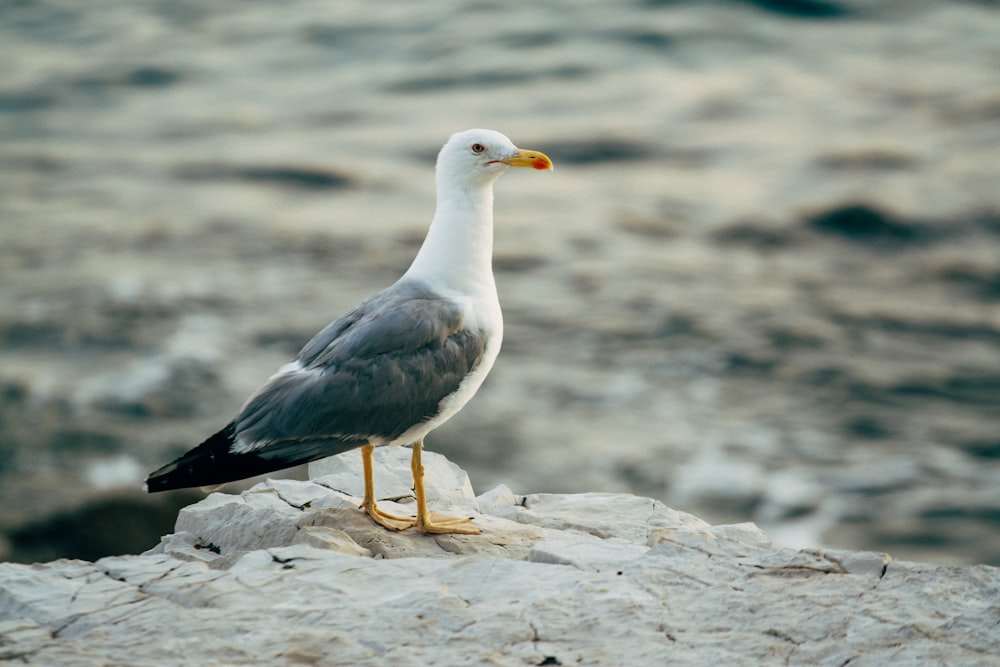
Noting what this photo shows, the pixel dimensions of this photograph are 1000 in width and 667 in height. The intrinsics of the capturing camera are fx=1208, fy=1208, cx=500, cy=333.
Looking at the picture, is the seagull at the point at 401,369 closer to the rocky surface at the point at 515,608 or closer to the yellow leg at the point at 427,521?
the yellow leg at the point at 427,521

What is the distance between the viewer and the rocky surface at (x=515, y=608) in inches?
163

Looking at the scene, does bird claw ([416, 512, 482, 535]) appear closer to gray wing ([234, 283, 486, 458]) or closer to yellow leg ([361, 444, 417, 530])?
yellow leg ([361, 444, 417, 530])

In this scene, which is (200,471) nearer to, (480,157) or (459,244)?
(459,244)

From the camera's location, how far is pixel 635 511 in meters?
6.62

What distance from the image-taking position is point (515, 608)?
4.45m

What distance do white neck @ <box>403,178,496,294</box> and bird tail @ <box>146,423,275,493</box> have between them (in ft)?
4.39

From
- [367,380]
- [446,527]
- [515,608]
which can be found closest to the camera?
[515,608]

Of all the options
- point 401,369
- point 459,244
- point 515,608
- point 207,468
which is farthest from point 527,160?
point 515,608

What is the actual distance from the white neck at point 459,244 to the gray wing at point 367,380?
0.55 ft

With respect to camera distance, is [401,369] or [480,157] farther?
[480,157]

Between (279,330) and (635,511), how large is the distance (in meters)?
8.14

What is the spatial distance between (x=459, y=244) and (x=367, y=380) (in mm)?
956

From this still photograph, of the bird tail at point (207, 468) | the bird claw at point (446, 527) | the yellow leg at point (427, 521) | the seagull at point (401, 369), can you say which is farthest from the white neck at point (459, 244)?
the bird tail at point (207, 468)

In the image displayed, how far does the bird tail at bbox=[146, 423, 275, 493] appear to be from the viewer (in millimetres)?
5504
